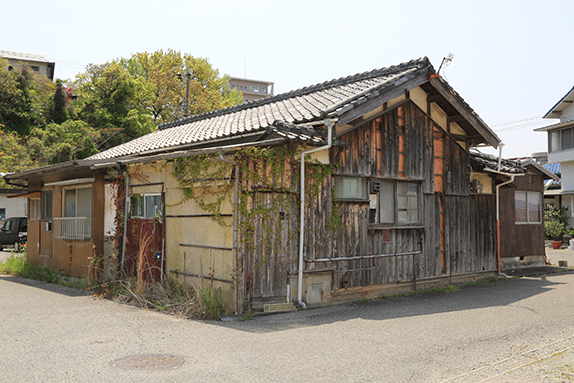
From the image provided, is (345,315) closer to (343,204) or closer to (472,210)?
(343,204)

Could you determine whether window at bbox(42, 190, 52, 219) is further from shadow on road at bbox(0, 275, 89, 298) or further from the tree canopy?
the tree canopy

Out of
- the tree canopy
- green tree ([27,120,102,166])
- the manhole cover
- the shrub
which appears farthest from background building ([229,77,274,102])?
the manhole cover

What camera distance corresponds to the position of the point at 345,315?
8.23 m

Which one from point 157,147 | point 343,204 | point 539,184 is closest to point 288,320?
point 343,204

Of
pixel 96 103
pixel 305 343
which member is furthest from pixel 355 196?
pixel 96 103

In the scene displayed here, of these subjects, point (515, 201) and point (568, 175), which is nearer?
point (515, 201)

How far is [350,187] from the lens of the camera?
9820 mm

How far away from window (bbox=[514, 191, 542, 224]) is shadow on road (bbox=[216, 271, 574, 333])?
3630 millimetres

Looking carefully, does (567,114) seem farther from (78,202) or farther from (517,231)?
(78,202)

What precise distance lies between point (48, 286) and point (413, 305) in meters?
8.86

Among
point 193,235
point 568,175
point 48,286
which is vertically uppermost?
point 568,175

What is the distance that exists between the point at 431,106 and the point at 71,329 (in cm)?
924

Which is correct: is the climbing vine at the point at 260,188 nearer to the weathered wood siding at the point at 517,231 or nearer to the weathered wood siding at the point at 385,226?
the weathered wood siding at the point at 385,226

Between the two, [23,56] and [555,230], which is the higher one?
[23,56]
